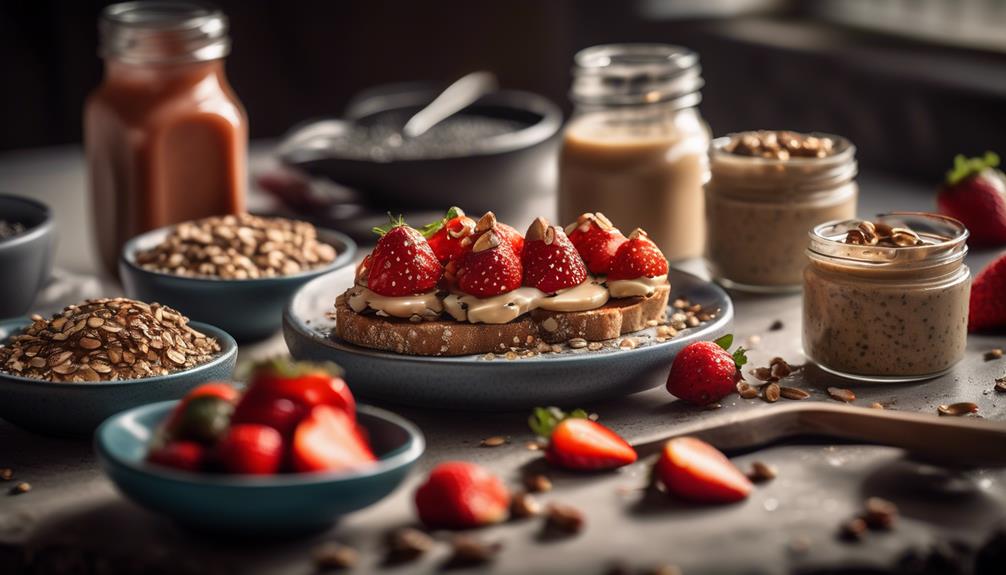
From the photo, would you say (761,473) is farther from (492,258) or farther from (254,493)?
(254,493)

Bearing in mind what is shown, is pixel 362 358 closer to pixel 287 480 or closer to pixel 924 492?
pixel 287 480

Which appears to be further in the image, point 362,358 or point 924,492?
point 362,358

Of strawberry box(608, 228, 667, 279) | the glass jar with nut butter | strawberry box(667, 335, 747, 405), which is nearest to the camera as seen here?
strawberry box(667, 335, 747, 405)

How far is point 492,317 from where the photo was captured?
1.52m

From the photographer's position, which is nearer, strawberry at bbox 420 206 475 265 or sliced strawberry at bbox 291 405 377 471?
sliced strawberry at bbox 291 405 377 471

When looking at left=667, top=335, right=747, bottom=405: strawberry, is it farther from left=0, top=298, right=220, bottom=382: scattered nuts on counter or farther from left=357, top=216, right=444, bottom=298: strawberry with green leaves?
left=0, top=298, right=220, bottom=382: scattered nuts on counter

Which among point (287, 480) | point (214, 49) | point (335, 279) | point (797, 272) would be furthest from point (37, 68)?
point (287, 480)

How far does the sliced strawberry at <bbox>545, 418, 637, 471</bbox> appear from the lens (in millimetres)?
1302

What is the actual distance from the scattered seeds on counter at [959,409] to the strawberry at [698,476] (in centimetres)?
35

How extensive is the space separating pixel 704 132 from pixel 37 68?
2858 mm

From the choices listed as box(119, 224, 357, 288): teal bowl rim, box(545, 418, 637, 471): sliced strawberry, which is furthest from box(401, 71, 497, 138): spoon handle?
box(545, 418, 637, 471): sliced strawberry

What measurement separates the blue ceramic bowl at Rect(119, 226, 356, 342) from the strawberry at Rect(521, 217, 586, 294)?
41 centimetres

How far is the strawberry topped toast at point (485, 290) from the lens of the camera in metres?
1.52

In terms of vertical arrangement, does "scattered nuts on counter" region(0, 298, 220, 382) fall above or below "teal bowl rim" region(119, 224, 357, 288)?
above
